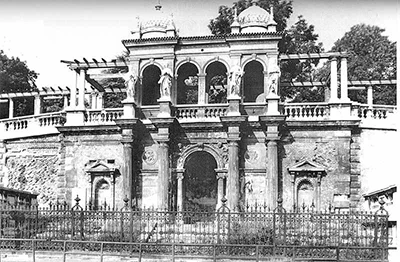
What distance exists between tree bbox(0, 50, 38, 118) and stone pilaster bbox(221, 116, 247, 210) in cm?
1602

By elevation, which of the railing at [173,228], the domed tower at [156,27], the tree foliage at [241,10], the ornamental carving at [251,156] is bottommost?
the railing at [173,228]

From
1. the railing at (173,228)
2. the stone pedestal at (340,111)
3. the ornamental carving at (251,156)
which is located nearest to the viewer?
the railing at (173,228)

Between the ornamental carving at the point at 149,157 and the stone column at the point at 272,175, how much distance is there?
4.93m

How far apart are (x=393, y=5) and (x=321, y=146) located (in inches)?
414

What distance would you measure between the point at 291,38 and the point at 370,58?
184 inches

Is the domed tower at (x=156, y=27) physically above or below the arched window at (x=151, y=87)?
above

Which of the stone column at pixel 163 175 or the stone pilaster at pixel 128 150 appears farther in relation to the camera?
the stone pilaster at pixel 128 150

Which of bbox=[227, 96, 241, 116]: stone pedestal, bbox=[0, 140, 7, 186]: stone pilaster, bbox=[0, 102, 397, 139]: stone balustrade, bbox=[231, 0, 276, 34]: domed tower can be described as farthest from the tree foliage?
bbox=[0, 140, 7, 186]: stone pilaster

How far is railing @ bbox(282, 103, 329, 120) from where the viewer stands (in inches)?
1001

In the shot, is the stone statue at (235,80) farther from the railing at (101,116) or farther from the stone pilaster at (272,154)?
the railing at (101,116)

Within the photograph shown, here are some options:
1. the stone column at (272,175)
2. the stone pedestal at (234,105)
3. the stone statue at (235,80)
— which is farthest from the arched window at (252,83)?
the stone column at (272,175)

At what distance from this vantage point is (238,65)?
2623 centimetres

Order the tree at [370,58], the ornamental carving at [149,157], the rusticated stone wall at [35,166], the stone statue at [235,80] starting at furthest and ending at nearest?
the tree at [370,58]
the rusticated stone wall at [35,166]
the ornamental carving at [149,157]
the stone statue at [235,80]

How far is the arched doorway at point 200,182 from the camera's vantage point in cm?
2647
